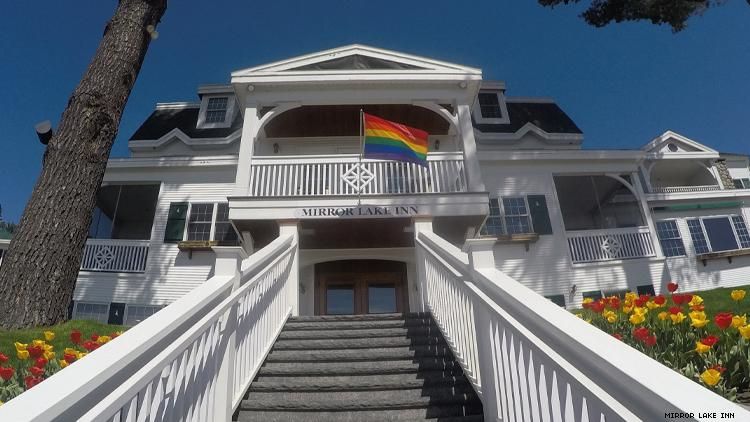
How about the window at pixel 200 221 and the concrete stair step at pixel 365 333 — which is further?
the window at pixel 200 221

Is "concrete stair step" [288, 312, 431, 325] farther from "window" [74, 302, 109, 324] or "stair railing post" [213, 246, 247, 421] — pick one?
"window" [74, 302, 109, 324]

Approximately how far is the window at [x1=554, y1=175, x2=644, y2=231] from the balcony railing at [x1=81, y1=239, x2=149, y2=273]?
1279 centimetres

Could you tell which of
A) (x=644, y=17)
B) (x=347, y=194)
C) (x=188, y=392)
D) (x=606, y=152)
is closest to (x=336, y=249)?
(x=347, y=194)

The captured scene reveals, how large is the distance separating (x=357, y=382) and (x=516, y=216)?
8.80 metres

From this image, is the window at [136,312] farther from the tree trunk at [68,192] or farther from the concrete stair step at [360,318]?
the concrete stair step at [360,318]

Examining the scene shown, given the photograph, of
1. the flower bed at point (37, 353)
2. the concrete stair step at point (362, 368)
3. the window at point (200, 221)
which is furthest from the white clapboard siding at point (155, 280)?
the concrete stair step at point (362, 368)

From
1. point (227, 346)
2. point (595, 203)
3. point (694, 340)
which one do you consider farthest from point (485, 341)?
point (595, 203)

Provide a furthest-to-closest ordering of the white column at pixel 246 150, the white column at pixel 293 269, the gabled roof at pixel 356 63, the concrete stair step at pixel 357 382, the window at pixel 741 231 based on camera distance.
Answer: the window at pixel 741 231 → the gabled roof at pixel 356 63 → the white column at pixel 246 150 → the white column at pixel 293 269 → the concrete stair step at pixel 357 382

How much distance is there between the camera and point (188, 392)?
207cm

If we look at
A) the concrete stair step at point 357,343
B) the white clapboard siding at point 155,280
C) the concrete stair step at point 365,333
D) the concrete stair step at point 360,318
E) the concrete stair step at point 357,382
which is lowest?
the concrete stair step at point 357,382

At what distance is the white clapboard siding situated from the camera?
982cm

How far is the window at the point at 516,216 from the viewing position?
10.8 m

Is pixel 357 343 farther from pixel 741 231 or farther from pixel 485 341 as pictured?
pixel 741 231

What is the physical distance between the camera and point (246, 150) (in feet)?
26.8
